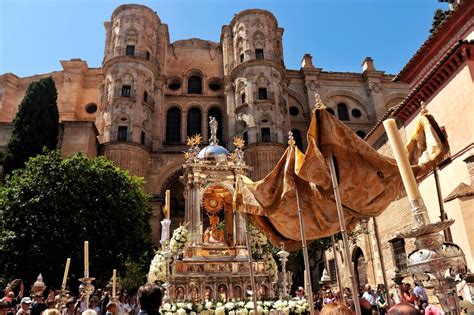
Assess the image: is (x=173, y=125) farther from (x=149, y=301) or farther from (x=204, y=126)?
(x=149, y=301)

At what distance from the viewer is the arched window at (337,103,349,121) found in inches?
1441

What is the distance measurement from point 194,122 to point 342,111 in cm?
1468

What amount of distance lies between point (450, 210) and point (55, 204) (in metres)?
17.0

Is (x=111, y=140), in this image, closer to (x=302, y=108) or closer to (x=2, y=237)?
(x=2, y=237)

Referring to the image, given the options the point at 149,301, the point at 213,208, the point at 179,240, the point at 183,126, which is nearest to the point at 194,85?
the point at 183,126

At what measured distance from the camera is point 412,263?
2.66 m

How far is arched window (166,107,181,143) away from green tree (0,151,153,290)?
11703 millimetres

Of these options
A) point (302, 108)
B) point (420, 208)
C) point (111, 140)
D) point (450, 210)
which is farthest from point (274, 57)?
point (420, 208)

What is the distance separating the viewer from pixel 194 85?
36.0m

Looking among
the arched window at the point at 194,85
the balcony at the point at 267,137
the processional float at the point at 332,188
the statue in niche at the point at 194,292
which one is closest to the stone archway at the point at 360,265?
the balcony at the point at 267,137

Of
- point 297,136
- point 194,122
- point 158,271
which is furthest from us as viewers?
point 297,136

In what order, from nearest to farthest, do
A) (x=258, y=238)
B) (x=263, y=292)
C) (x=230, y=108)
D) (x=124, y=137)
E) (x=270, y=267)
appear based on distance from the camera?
1. (x=263, y=292)
2. (x=270, y=267)
3. (x=258, y=238)
4. (x=124, y=137)
5. (x=230, y=108)

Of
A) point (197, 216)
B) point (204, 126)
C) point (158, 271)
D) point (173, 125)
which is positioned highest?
point (173, 125)

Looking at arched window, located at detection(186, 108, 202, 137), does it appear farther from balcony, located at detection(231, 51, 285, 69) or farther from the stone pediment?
the stone pediment
